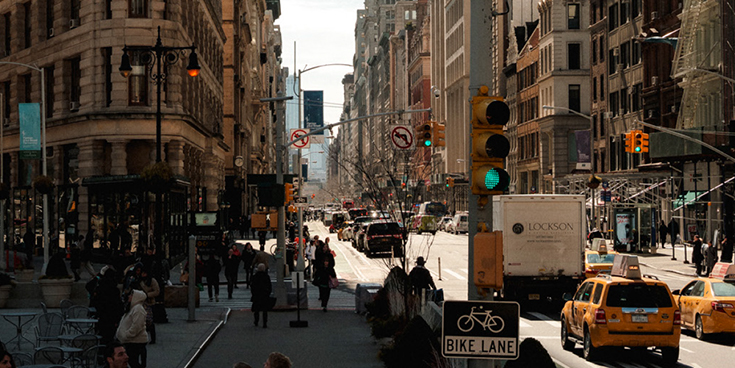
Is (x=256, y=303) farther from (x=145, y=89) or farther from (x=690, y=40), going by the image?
(x=690, y=40)

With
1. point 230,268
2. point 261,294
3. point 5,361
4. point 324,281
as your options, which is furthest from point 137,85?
point 5,361

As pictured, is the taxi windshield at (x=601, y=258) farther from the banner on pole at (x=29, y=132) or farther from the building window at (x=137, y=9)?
the building window at (x=137, y=9)

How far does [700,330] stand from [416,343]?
9.82 meters

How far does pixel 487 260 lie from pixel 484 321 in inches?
36.0

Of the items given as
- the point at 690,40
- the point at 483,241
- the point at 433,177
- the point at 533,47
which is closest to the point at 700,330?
the point at 483,241

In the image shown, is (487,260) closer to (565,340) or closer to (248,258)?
(565,340)

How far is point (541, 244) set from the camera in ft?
98.4

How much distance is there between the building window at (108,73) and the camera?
47312mm

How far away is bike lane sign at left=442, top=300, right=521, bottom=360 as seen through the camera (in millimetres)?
8844

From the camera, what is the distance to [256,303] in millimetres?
26422

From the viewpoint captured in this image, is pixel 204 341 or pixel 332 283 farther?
pixel 332 283

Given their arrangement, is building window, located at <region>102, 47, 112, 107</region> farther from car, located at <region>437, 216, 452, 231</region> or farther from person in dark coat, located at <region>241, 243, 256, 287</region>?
car, located at <region>437, 216, 452, 231</region>

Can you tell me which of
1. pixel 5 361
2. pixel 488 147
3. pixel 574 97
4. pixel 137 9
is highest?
pixel 574 97

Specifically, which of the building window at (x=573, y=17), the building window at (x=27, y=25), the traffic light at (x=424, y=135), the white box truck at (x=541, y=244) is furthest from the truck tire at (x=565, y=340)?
the building window at (x=573, y=17)
